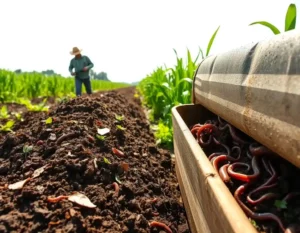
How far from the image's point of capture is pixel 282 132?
1163mm

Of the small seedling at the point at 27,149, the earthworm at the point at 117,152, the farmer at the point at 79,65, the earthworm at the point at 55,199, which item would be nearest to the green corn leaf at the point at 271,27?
the earthworm at the point at 117,152

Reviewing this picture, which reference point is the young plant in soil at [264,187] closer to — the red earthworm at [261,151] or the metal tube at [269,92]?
the red earthworm at [261,151]

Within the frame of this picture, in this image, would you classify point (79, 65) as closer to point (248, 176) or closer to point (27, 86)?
point (27, 86)

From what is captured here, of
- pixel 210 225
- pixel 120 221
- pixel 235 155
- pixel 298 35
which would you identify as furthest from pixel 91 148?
pixel 298 35

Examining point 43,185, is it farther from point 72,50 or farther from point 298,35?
point 72,50

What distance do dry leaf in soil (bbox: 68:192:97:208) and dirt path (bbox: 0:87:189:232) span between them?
14mm

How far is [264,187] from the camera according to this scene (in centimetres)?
155

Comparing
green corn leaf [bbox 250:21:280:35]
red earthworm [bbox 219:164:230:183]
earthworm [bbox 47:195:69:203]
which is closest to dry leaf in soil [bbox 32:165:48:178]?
earthworm [bbox 47:195:69:203]

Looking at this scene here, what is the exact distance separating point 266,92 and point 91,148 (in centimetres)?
202

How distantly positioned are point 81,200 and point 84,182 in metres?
0.33

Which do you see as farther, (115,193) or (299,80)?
(115,193)

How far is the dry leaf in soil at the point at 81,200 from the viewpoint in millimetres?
2034

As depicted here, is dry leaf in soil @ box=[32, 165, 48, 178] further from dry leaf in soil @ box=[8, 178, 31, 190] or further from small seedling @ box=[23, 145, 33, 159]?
small seedling @ box=[23, 145, 33, 159]

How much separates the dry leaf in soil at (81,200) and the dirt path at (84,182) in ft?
0.05
